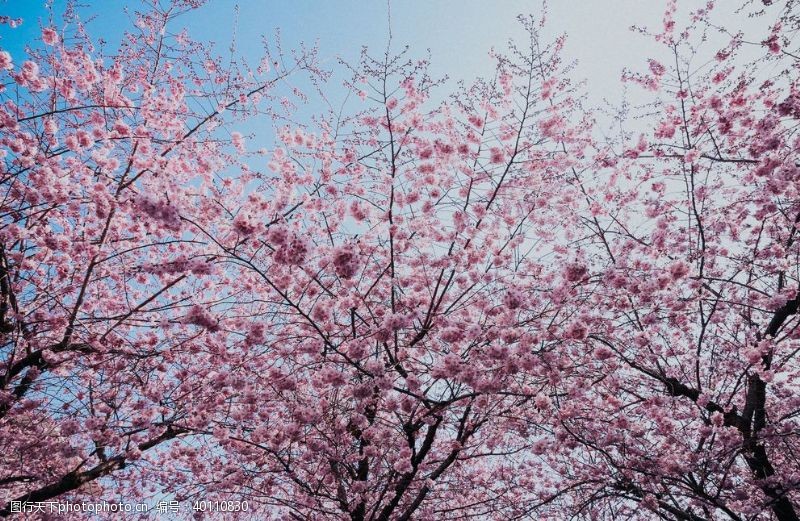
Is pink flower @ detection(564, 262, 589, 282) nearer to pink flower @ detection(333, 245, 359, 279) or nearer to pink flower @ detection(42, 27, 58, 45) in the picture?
pink flower @ detection(333, 245, 359, 279)

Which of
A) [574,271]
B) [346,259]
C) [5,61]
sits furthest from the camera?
[5,61]

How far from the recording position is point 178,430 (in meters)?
6.68

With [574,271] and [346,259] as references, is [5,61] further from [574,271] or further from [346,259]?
[574,271]

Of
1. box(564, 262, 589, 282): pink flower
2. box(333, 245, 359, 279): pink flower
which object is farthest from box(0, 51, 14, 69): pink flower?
box(564, 262, 589, 282): pink flower

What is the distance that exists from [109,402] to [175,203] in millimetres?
4536

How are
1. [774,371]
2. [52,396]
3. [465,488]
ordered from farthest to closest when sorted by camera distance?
[465,488]
[52,396]
[774,371]

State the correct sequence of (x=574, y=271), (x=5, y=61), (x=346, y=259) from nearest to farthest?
(x=346, y=259)
(x=574, y=271)
(x=5, y=61)

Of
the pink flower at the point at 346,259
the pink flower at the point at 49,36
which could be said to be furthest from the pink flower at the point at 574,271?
the pink flower at the point at 49,36

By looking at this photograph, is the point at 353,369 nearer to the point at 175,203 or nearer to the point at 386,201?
the point at 386,201

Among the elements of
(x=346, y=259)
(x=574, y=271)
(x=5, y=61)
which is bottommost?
(x=346, y=259)

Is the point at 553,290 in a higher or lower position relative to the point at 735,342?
lower

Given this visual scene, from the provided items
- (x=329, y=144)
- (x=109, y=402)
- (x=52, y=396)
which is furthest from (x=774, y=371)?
(x=52, y=396)

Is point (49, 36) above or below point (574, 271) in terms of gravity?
above

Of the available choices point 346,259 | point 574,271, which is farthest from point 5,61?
point 574,271
